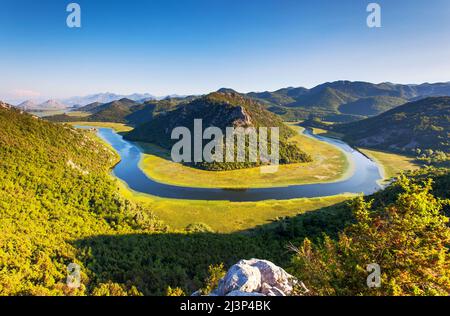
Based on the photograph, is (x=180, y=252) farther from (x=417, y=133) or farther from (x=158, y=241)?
(x=417, y=133)

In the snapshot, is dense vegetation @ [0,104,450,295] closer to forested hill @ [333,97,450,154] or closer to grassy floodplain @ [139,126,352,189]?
grassy floodplain @ [139,126,352,189]

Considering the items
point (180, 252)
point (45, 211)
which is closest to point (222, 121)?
point (45, 211)

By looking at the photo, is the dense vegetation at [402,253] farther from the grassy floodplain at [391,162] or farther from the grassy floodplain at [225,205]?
the grassy floodplain at [391,162]

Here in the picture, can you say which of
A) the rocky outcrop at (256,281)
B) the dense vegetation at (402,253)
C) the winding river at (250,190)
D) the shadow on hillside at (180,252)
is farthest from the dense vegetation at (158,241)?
the winding river at (250,190)

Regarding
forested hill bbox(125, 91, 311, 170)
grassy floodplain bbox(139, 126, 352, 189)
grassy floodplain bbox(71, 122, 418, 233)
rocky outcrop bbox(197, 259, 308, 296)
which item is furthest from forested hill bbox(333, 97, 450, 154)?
rocky outcrop bbox(197, 259, 308, 296)

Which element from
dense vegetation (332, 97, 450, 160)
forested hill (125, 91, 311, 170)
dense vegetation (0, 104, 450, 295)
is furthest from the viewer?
dense vegetation (332, 97, 450, 160)
